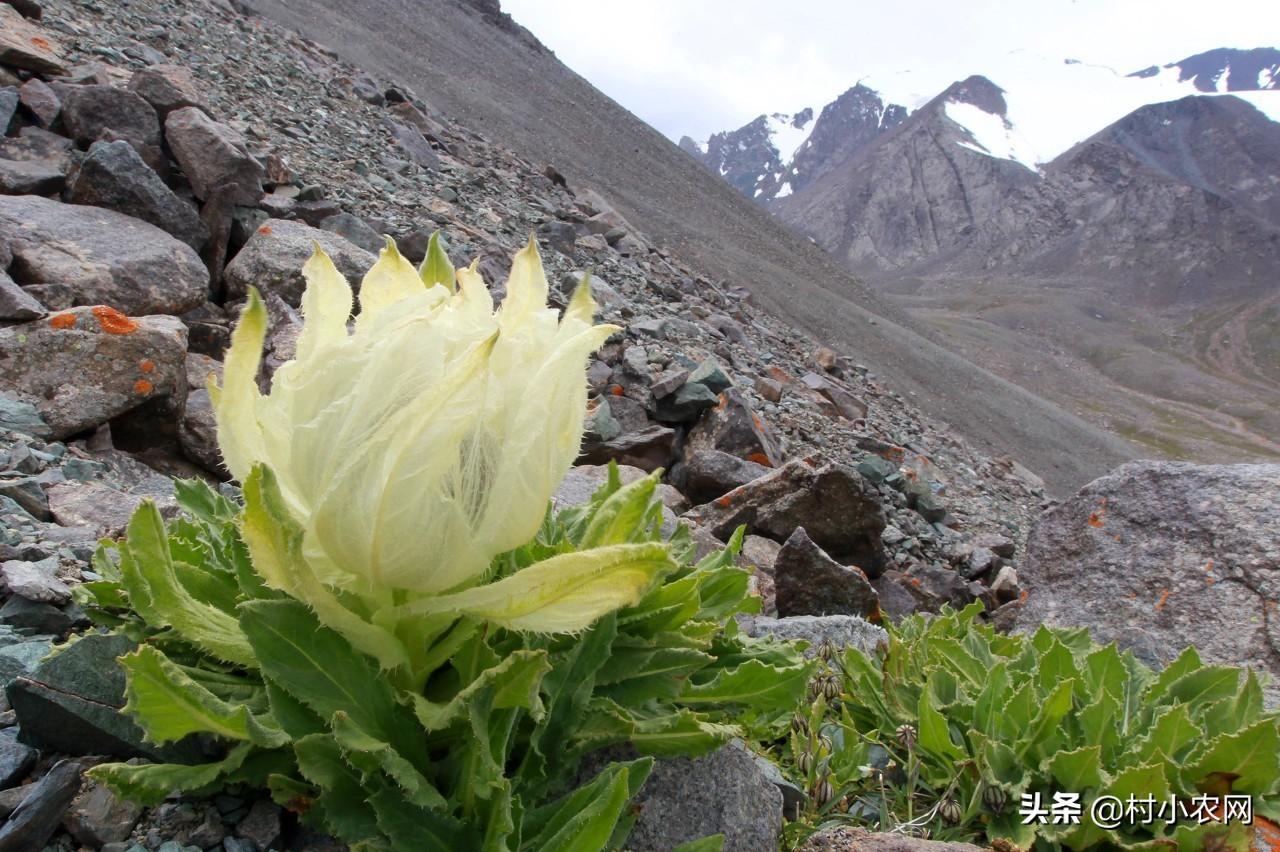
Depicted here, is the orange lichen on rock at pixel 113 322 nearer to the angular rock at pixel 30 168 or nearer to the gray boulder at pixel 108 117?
the angular rock at pixel 30 168

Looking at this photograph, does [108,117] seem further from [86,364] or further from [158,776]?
[158,776]

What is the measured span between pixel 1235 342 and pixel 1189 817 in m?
116

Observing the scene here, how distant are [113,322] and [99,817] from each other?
376 cm

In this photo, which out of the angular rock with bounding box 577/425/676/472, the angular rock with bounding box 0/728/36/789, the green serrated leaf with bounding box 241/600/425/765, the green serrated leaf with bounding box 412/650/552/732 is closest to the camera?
the green serrated leaf with bounding box 412/650/552/732

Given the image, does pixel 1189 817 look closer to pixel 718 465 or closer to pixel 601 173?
pixel 718 465

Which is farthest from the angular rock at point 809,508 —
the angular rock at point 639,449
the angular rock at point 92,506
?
the angular rock at point 92,506

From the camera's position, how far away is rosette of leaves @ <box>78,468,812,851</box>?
1.75 meters

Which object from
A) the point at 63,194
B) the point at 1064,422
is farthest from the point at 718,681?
the point at 1064,422

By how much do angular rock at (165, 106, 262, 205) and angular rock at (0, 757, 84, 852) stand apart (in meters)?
6.91

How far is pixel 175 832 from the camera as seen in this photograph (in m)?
1.91

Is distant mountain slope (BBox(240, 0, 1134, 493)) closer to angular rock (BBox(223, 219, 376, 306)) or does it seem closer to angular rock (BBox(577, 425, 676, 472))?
angular rock (BBox(577, 425, 676, 472))

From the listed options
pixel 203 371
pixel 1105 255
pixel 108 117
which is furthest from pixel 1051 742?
pixel 1105 255

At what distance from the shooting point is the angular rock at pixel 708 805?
2293 mm

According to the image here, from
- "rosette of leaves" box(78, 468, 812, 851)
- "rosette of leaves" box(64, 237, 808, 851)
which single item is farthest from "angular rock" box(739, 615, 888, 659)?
"rosette of leaves" box(64, 237, 808, 851)
